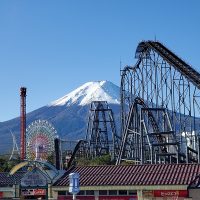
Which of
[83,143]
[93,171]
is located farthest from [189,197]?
[83,143]

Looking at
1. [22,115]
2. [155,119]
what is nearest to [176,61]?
[155,119]

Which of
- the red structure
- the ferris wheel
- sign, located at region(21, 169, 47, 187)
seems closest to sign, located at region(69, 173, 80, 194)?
sign, located at region(21, 169, 47, 187)

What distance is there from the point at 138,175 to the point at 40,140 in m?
33.3

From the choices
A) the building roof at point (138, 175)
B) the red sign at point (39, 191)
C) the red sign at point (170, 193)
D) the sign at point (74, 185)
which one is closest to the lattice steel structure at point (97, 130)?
the building roof at point (138, 175)

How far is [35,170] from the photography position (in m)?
33.6

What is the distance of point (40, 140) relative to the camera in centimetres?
6266

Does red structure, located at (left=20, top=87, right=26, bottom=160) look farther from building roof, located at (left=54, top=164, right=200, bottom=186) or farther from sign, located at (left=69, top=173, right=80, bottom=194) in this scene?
sign, located at (left=69, top=173, right=80, bottom=194)

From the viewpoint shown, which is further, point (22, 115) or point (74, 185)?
point (22, 115)

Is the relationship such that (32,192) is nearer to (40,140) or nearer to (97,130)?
(40,140)

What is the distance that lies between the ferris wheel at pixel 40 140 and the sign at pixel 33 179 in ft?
87.6

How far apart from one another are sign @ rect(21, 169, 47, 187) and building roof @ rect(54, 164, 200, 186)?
1.14 metres

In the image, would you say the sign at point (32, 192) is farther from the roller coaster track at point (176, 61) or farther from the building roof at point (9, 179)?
the roller coaster track at point (176, 61)

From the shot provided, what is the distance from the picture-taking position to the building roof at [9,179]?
3534 cm

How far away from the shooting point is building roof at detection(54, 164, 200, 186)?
1147 inches
